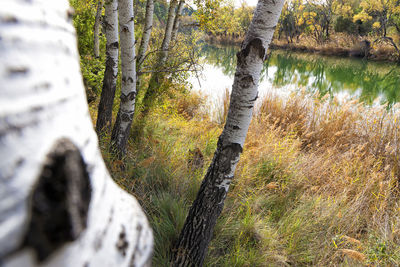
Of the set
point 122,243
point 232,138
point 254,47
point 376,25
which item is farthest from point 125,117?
point 376,25

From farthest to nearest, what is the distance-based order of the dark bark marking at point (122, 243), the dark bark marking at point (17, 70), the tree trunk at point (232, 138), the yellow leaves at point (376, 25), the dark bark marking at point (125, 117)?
1. the yellow leaves at point (376, 25)
2. the dark bark marking at point (125, 117)
3. the tree trunk at point (232, 138)
4. the dark bark marking at point (122, 243)
5. the dark bark marking at point (17, 70)

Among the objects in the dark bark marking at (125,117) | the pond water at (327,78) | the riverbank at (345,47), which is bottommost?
the dark bark marking at (125,117)

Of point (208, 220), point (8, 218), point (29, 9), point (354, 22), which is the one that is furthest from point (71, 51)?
point (354, 22)

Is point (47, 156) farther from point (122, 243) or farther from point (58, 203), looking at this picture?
point (122, 243)

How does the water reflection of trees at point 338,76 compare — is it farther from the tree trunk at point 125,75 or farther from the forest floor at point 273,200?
the tree trunk at point 125,75

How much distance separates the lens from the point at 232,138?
176 cm

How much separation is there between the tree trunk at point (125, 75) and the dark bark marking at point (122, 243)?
104 inches

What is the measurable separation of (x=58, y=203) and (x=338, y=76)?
59.2 ft

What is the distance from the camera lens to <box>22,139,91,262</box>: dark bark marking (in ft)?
0.85

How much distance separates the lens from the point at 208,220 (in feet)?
6.31

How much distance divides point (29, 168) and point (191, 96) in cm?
744

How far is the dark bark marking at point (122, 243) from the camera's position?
36 cm

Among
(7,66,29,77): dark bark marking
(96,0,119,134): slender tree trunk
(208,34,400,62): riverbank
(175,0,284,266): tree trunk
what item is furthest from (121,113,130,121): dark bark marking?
(208,34,400,62): riverbank

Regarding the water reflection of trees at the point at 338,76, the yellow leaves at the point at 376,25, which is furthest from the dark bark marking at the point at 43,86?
the yellow leaves at the point at 376,25
